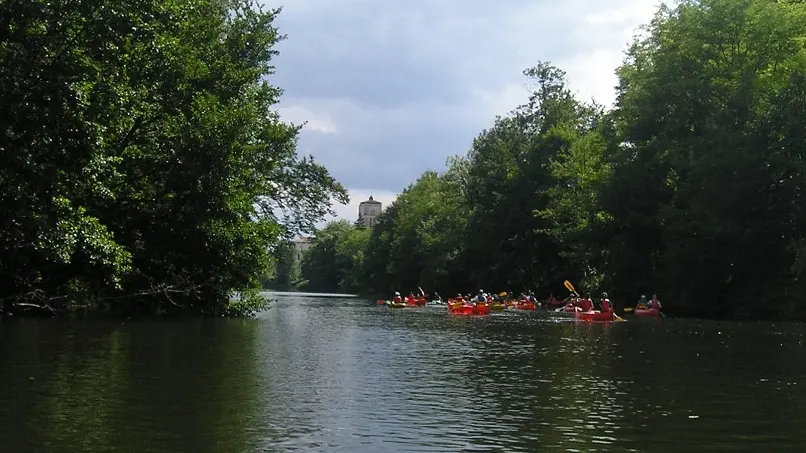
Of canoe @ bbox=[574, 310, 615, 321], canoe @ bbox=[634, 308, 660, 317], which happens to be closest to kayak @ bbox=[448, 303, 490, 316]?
canoe @ bbox=[634, 308, 660, 317]

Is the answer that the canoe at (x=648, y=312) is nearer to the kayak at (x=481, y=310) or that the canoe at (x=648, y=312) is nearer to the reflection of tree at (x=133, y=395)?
the kayak at (x=481, y=310)

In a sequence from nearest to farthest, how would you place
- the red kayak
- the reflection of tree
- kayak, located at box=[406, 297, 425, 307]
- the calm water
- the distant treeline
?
the reflection of tree
the calm water
the distant treeline
the red kayak
kayak, located at box=[406, 297, 425, 307]

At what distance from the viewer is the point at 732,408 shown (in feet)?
42.5

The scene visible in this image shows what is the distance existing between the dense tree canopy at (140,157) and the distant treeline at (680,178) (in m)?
16.6

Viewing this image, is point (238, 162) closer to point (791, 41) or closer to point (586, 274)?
point (791, 41)

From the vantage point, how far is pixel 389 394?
46.1 feet

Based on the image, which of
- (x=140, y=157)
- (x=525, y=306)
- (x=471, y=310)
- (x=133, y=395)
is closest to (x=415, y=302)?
(x=525, y=306)

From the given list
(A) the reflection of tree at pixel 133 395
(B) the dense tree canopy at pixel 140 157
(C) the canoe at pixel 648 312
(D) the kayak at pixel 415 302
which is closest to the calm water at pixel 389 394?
(A) the reflection of tree at pixel 133 395

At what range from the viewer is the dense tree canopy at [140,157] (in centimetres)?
2430

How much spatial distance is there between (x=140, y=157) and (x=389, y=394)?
72.9ft

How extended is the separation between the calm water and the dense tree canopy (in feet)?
15.5

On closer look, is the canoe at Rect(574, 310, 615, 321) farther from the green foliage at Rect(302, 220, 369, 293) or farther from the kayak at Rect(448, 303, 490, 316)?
the green foliage at Rect(302, 220, 369, 293)

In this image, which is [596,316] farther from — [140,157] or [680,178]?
[140,157]

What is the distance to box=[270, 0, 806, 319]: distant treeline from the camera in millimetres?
41094
